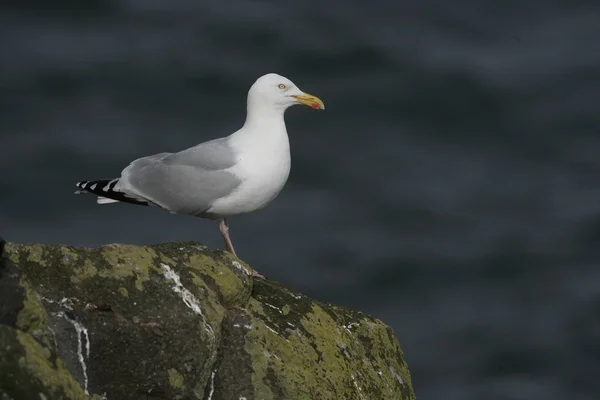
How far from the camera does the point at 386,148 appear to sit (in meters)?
17.0

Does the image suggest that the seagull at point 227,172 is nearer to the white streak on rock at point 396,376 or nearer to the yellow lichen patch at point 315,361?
the yellow lichen patch at point 315,361

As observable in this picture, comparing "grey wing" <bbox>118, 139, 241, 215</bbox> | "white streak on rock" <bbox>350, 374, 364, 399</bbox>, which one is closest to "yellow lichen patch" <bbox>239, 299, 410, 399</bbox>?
"white streak on rock" <bbox>350, 374, 364, 399</bbox>

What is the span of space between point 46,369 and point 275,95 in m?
4.69

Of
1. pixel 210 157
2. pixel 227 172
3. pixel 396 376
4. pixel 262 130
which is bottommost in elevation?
pixel 396 376

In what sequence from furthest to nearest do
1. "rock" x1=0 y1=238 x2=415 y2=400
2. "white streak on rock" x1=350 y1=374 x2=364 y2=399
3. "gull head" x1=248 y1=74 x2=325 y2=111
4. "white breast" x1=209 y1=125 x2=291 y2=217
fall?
"gull head" x1=248 y1=74 x2=325 y2=111 → "white breast" x1=209 y1=125 x2=291 y2=217 → "white streak on rock" x1=350 y1=374 x2=364 y2=399 → "rock" x1=0 y1=238 x2=415 y2=400

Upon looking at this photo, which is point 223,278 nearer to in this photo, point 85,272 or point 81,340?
point 85,272

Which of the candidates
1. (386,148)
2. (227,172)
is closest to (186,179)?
(227,172)

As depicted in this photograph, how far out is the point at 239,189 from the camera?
28.1ft

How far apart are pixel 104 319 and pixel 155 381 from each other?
39cm

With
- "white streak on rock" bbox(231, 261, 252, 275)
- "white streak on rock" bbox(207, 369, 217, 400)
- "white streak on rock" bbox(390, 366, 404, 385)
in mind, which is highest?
"white streak on rock" bbox(231, 261, 252, 275)

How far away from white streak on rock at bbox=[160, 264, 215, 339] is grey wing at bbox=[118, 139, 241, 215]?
2.71 meters

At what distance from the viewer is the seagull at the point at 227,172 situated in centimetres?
859

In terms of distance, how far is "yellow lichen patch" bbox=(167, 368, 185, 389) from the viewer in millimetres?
5484

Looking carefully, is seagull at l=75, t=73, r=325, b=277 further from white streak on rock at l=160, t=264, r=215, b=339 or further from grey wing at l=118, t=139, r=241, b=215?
white streak on rock at l=160, t=264, r=215, b=339
